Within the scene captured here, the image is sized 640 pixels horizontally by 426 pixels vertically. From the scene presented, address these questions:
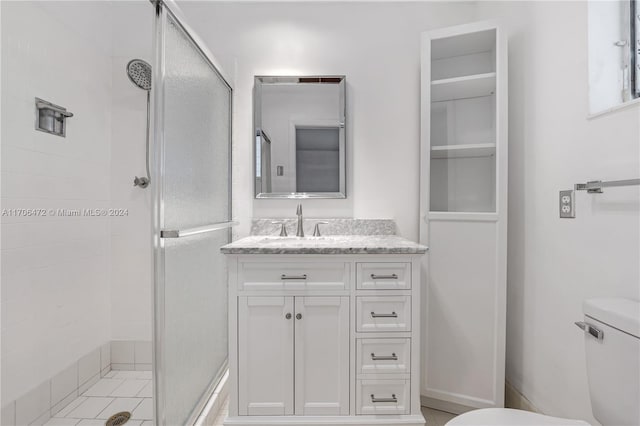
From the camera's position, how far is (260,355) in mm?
1341

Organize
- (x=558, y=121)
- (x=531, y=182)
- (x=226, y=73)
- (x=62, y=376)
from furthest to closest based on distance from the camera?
(x=226, y=73), (x=62, y=376), (x=531, y=182), (x=558, y=121)

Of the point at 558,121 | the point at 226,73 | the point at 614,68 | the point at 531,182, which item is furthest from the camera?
the point at 226,73

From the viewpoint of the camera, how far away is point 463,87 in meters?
1.66

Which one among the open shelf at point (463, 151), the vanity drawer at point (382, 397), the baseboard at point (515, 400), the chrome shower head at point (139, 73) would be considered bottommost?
the baseboard at point (515, 400)

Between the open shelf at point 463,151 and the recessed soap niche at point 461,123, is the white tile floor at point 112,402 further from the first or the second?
the open shelf at point 463,151

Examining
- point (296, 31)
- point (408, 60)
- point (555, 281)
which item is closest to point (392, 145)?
point (408, 60)

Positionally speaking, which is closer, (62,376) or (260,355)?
(260,355)

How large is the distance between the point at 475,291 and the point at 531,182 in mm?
611

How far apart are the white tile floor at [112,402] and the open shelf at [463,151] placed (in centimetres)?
211

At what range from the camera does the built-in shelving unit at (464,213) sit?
59.6 inches

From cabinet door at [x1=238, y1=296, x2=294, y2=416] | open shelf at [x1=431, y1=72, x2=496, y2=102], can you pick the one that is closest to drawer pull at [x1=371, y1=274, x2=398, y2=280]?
cabinet door at [x1=238, y1=296, x2=294, y2=416]

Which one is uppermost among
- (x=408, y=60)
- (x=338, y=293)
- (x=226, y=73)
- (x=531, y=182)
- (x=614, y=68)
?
(x=408, y=60)

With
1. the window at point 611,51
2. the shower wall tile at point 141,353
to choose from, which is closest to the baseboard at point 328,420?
the shower wall tile at point 141,353

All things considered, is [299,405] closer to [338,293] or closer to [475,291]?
[338,293]
